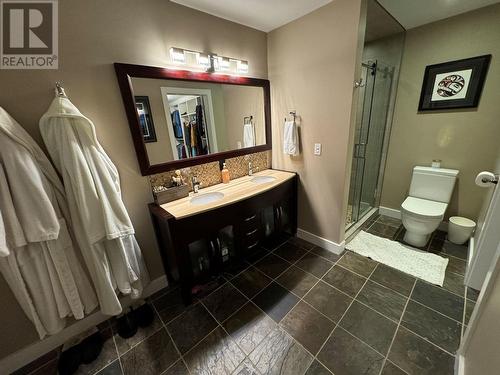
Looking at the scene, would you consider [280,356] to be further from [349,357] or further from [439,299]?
[439,299]

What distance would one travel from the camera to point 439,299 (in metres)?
1.53

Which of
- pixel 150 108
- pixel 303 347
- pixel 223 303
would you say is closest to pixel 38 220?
pixel 150 108

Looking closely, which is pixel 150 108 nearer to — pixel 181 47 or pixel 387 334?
pixel 181 47

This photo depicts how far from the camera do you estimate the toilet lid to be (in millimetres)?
1981

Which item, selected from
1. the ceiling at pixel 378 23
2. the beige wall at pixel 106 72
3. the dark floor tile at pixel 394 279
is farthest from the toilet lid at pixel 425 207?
the beige wall at pixel 106 72

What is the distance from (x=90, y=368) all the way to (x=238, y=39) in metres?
2.82

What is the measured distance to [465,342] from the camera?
1.05 meters

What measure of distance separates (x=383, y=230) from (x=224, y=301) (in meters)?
2.16

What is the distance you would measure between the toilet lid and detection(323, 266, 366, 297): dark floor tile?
951 mm

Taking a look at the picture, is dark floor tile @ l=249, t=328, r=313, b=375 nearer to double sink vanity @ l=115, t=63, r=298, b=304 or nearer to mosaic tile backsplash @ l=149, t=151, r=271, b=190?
double sink vanity @ l=115, t=63, r=298, b=304

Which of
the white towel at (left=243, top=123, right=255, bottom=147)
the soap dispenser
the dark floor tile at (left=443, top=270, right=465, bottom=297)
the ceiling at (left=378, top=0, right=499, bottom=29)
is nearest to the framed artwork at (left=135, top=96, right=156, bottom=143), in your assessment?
the soap dispenser

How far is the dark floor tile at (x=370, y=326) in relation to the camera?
1.27 meters

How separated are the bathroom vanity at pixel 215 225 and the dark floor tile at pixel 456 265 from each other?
164 centimetres

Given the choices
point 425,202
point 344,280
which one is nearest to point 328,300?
point 344,280
